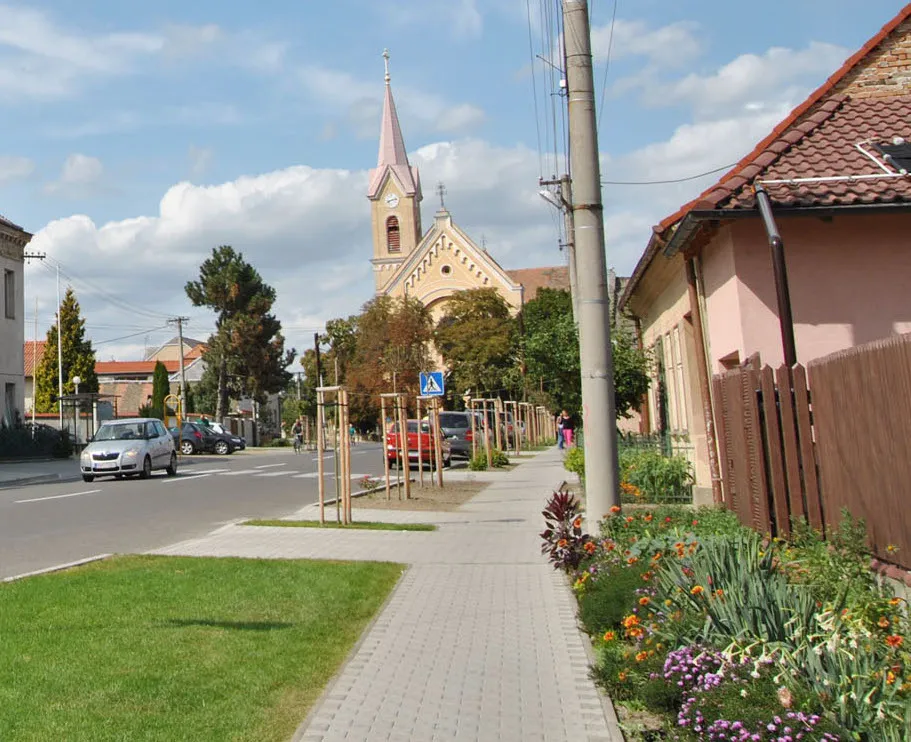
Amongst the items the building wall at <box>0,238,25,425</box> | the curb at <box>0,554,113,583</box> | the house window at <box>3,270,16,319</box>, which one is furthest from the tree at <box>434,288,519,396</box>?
the curb at <box>0,554,113,583</box>

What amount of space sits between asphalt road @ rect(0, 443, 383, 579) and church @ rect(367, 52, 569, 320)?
59.2 metres

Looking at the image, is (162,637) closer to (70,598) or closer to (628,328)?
(70,598)

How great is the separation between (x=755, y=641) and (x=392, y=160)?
9753cm

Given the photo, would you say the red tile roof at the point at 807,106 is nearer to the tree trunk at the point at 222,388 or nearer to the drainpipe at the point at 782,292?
the drainpipe at the point at 782,292

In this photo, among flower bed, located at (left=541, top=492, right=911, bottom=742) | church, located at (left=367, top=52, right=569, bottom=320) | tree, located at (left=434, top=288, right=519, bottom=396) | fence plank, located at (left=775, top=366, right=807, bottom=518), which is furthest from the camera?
church, located at (left=367, top=52, right=569, bottom=320)

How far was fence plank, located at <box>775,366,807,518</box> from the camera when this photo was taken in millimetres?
7254

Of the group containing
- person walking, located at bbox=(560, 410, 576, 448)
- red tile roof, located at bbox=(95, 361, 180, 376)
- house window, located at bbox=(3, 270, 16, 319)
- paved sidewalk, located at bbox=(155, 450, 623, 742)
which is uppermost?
red tile roof, located at bbox=(95, 361, 180, 376)

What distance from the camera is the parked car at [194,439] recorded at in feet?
166

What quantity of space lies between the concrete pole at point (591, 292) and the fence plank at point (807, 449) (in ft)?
8.79

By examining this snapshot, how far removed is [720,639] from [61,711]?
322 centimetres

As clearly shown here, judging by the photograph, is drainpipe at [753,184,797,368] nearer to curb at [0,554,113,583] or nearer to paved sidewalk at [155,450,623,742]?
paved sidewalk at [155,450,623,742]

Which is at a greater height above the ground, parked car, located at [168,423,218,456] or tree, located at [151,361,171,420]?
tree, located at [151,361,171,420]

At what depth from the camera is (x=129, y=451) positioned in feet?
89.1

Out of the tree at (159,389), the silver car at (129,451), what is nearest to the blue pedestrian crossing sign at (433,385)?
the silver car at (129,451)
